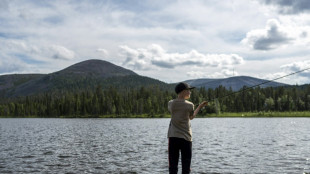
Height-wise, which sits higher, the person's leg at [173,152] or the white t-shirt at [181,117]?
the white t-shirt at [181,117]

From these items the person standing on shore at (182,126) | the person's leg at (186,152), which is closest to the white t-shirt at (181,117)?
the person standing on shore at (182,126)

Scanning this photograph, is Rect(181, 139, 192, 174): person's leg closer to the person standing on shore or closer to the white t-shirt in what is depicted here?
the person standing on shore

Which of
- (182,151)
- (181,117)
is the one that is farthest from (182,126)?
(182,151)

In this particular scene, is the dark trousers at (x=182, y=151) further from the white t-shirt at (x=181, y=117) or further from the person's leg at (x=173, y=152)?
the white t-shirt at (x=181, y=117)

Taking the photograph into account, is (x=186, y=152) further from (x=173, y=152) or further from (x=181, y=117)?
(x=181, y=117)

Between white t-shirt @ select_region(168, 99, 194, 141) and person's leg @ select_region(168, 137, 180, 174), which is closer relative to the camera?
white t-shirt @ select_region(168, 99, 194, 141)

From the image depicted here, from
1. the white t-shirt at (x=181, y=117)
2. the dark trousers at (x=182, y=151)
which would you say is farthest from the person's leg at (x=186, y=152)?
the white t-shirt at (x=181, y=117)

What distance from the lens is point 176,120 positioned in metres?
10.8

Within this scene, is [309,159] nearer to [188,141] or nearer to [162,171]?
[162,171]

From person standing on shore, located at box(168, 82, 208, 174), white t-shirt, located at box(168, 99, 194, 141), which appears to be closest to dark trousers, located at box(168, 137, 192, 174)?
person standing on shore, located at box(168, 82, 208, 174)

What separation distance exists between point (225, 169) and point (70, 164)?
35.9 ft

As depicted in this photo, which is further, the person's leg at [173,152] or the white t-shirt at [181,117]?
the person's leg at [173,152]

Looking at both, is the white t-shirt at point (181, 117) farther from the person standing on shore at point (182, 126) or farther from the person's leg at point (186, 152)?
the person's leg at point (186, 152)

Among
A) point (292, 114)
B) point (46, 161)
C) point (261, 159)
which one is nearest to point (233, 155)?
point (261, 159)
